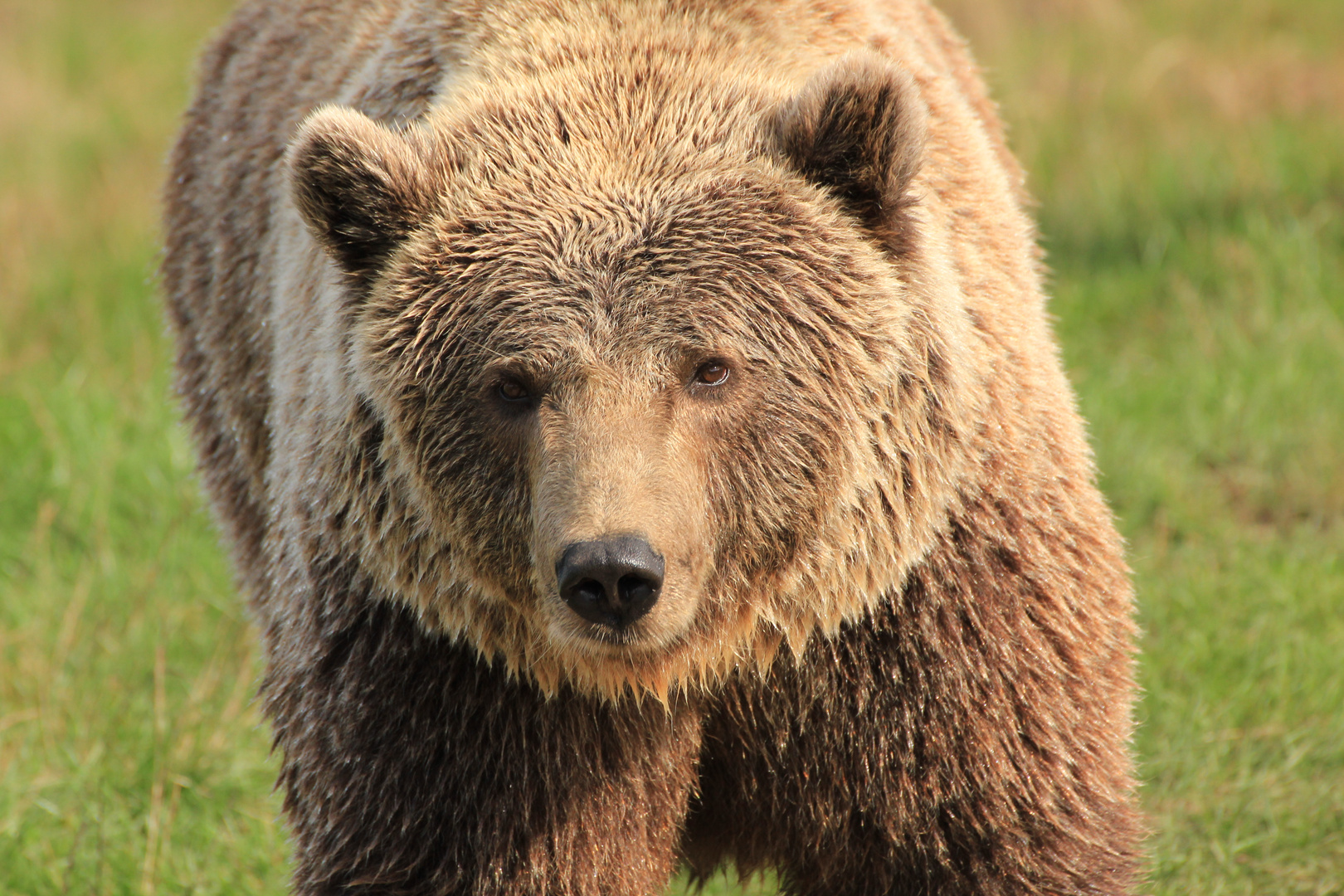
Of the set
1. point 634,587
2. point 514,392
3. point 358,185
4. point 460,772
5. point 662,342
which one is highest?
point 358,185

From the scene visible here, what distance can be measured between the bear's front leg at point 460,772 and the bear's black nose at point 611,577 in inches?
22.4

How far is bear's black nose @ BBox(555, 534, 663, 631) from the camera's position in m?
2.79

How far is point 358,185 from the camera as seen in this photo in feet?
10.6

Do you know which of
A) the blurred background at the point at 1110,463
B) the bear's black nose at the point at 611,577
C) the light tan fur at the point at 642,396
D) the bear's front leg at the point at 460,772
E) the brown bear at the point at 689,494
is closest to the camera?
the bear's black nose at the point at 611,577

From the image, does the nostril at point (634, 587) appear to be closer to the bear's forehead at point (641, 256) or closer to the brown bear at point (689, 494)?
the brown bear at point (689, 494)

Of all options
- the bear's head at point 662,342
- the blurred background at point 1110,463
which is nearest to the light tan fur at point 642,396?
the bear's head at point 662,342

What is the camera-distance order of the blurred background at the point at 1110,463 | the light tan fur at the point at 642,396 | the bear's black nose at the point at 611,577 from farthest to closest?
the blurred background at the point at 1110,463 → the light tan fur at the point at 642,396 → the bear's black nose at the point at 611,577

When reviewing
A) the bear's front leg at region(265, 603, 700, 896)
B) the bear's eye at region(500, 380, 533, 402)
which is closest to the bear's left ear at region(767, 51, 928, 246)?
the bear's eye at region(500, 380, 533, 402)

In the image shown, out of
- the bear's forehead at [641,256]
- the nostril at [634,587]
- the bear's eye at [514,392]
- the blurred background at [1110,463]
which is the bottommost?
the blurred background at [1110,463]

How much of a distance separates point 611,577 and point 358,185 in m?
1.08

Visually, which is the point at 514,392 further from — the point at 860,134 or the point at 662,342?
the point at 860,134

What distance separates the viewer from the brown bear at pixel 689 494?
314 centimetres

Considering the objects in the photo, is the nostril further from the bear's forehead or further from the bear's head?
the bear's forehead

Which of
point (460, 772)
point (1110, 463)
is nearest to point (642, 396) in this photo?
point (460, 772)
